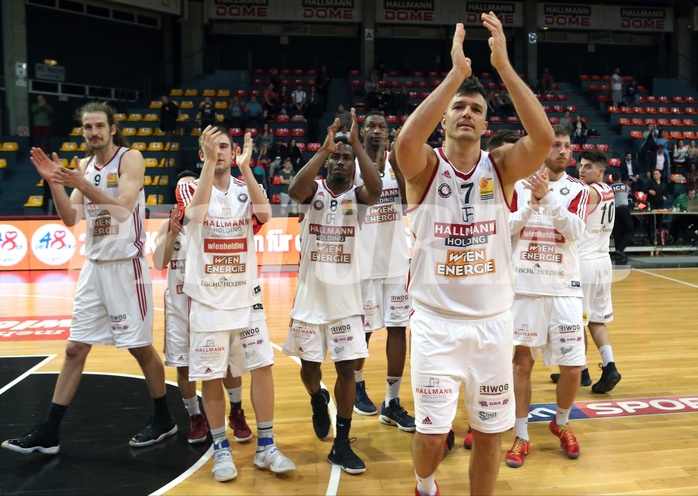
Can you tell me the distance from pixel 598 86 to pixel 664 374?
69.5ft

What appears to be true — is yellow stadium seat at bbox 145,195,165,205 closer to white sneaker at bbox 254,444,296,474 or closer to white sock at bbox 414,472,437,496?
white sneaker at bbox 254,444,296,474

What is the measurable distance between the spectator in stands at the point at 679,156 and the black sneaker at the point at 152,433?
1894 cm

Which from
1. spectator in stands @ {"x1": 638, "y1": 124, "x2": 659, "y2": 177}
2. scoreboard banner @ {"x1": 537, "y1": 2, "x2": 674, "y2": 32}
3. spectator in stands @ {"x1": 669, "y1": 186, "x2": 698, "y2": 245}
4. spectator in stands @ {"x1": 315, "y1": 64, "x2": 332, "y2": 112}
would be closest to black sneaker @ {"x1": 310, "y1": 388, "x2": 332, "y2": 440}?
spectator in stands @ {"x1": 669, "y1": 186, "x2": 698, "y2": 245}

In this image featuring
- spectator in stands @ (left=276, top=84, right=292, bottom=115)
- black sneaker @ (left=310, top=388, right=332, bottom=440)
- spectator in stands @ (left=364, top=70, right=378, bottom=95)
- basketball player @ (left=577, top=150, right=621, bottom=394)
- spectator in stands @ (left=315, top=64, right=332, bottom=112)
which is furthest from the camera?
spectator in stands @ (left=315, top=64, right=332, bottom=112)

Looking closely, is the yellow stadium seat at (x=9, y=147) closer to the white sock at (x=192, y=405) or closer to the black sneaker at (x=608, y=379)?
the white sock at (x=192, y=405)

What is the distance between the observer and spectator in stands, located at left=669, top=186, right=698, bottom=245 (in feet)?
51.9

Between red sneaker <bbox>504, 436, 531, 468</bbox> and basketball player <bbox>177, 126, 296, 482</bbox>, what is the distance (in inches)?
60.6

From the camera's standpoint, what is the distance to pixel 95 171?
486cm

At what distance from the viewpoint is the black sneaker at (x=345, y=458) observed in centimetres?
433

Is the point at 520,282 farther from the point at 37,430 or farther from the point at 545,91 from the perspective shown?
the point at 545,91

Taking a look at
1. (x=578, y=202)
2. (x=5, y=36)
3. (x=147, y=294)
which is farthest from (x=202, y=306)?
(x=5, y=36)

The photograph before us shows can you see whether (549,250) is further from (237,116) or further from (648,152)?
(648,152)

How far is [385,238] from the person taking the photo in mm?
5379

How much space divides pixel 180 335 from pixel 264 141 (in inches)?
536
